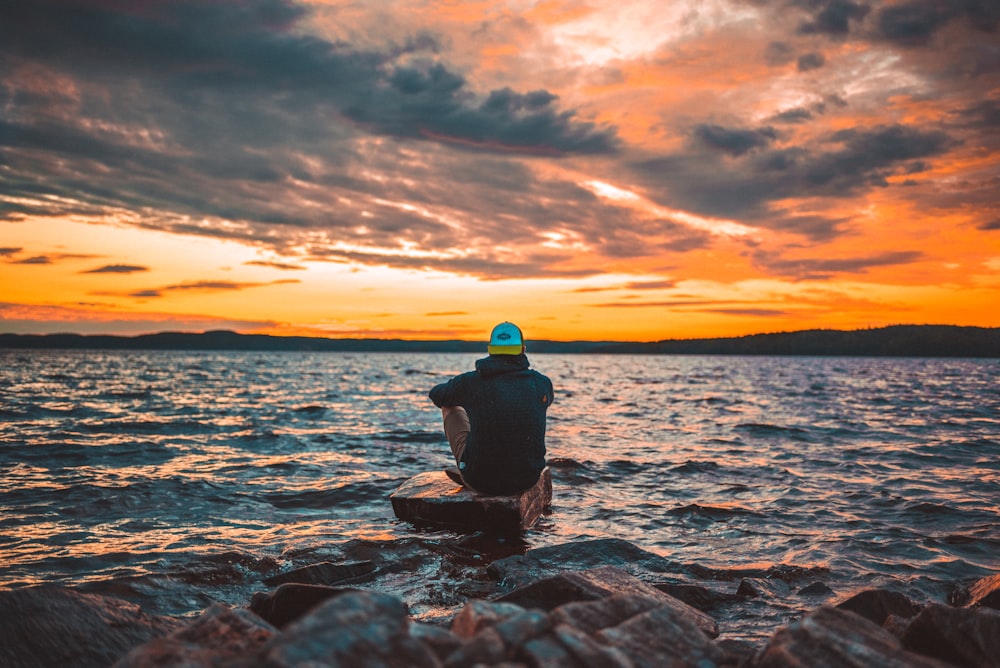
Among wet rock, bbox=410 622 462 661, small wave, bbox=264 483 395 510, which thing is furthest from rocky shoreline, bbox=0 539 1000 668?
small wave, bbox=264 483 395 510

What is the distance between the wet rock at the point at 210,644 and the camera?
303 centimetres

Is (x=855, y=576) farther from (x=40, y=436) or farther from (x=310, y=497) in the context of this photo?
(x=40, y=436)

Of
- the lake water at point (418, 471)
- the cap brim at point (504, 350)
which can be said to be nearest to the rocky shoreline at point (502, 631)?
the lake water at point (418, 471)

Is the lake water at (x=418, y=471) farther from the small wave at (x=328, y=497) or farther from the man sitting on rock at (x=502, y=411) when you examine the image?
the man sitting on rock at (x=502, y=411)

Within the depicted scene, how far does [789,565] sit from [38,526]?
10.5 metres

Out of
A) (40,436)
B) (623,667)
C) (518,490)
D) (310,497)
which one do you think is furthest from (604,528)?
(40,436)

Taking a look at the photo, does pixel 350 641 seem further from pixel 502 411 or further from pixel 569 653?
pixel 502 411

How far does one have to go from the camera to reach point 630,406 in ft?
104

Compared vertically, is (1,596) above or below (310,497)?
above

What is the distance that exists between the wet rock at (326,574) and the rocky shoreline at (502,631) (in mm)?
106

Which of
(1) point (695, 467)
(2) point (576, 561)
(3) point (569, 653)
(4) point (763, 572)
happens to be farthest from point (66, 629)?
(1) point (695, 467)

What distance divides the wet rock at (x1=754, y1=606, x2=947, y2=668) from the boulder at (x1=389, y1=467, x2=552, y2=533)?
5.69 meters

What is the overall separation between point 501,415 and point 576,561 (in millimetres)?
2135

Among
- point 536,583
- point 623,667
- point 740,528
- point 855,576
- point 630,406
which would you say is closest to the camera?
point 623,667
